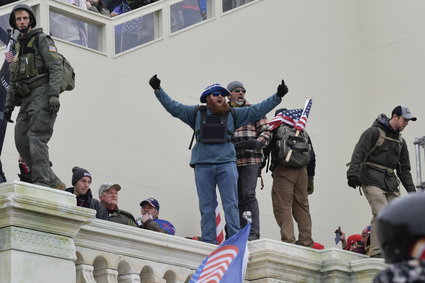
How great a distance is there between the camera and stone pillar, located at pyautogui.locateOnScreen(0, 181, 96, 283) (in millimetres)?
7789

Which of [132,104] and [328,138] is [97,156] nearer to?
[132,104]

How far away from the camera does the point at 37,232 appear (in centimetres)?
798

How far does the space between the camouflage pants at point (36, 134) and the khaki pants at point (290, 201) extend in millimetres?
2618

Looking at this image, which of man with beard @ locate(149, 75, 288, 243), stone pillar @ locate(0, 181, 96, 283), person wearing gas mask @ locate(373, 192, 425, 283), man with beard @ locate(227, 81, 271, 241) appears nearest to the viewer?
person wearing gas mask @ locate(373, 192, 425, 283)

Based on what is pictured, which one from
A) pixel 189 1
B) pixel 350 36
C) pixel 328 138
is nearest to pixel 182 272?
pixel 189 1

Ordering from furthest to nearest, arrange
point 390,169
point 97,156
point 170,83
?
point 170,83 < point 97,156 < point 390,169

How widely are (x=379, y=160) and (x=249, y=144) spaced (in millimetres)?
1361

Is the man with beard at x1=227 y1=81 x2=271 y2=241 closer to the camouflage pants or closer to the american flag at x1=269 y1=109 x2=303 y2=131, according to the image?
the american flag at x1=269 y1=109 x2=303 y2=131

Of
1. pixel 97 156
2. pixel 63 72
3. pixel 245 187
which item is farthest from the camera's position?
pixel 97 156

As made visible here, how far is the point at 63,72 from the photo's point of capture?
8664 mm

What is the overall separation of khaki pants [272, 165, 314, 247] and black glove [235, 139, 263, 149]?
0.47 meters

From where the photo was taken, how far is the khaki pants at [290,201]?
34.7ft

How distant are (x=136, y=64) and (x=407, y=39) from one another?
443 centimetres

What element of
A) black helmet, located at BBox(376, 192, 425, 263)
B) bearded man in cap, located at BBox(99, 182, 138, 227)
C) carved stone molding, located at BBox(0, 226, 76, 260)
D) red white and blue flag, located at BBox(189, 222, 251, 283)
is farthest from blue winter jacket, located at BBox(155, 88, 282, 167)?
black helmet, located at BBox(376, 192, 425, 263)
